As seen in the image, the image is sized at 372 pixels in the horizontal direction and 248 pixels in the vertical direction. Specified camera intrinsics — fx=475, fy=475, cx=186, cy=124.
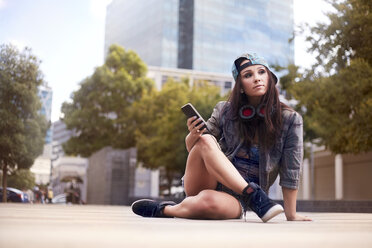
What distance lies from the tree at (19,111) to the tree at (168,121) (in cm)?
593

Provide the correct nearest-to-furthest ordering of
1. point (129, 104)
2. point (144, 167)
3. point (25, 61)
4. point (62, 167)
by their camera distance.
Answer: point (25, 61) → point (144, 167) → point (129, 104) → point (62, 167)

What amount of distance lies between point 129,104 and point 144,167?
411 cm

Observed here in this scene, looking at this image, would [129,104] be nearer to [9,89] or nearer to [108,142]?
[108,142]

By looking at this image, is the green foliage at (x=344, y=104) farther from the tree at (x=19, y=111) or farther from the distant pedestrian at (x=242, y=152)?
the tree at (x=19, y=111)

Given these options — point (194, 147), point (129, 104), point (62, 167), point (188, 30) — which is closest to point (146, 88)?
point (129, 104)

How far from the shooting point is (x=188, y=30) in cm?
5950

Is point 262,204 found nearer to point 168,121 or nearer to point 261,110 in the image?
point 261,110

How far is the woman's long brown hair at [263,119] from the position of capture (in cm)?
350

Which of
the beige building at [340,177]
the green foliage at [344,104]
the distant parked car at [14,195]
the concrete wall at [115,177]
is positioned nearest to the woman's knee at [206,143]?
the green foliage at [344,104]

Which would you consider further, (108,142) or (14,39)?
(108,142)

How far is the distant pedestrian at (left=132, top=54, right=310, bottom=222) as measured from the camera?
10.7 ft

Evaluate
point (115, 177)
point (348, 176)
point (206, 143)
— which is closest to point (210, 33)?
point (348, 176)

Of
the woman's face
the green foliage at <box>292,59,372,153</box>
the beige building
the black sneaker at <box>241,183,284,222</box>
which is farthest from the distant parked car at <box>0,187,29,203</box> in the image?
the black sneaker at <box>241,183,284,222</box>

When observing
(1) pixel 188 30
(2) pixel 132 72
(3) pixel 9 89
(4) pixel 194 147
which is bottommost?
(4) pixel 194 147
